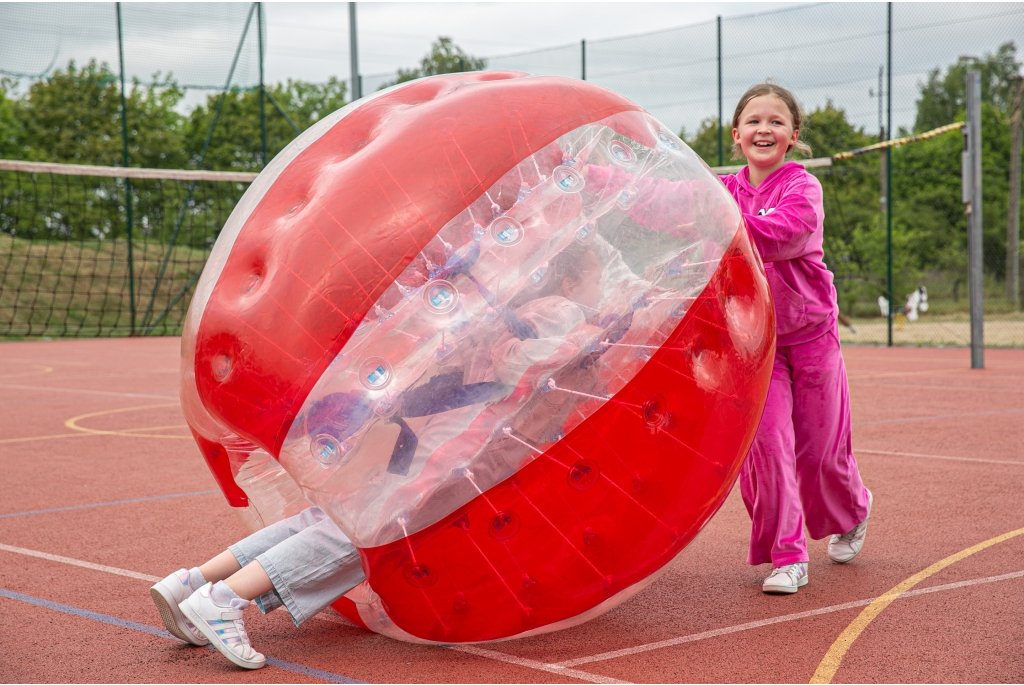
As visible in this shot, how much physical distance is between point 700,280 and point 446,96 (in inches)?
42.2

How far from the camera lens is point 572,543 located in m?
3.33

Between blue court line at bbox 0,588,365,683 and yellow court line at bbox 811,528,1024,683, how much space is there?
142 cm

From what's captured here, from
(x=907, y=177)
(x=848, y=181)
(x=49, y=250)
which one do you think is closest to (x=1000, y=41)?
(x=907, y=177)

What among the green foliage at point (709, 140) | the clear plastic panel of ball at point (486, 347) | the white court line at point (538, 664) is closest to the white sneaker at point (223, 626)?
the clear plastic panel of ball at point (486, 347)

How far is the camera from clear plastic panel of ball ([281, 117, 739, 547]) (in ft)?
10.3

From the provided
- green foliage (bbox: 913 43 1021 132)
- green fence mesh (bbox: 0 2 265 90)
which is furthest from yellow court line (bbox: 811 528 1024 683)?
green fence mesh (bbox: 0 2 265 90)

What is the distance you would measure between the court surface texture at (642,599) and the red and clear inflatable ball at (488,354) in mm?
216

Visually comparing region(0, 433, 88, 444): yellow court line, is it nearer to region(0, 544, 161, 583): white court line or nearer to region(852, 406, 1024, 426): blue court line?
region(0, 544, 161, 583): white court line

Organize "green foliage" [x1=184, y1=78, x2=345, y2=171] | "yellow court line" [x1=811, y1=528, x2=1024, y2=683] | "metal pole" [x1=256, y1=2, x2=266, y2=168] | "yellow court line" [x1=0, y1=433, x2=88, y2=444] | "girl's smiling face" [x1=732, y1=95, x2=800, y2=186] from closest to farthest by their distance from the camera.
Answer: "yellow court line" [x1=811, y1=528, x2=1024, y2=683], "girl's smiling face" [x1=732, y1=95, x2=800, y2=186], "yellow court line" [x1=0, y1=433, x2=88, y2=444], "metal pole" [x1=256, y1=2, x2=266, y2=168], "green foliage" [x1=184, y1=78, x2=345, y2=171]

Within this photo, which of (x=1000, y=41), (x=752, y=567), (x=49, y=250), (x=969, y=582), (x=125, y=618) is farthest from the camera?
(x=49, y=250)

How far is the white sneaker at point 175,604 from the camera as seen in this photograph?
11.5 feet

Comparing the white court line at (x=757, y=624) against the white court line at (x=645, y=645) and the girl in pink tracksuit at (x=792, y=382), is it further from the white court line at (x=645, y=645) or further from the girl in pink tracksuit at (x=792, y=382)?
the girl in pink tracksuit at (x=792, y=382)

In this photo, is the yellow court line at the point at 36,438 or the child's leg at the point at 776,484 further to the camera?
the yellow court line at the point at 36,438

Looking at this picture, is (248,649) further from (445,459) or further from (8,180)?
(8,180)
